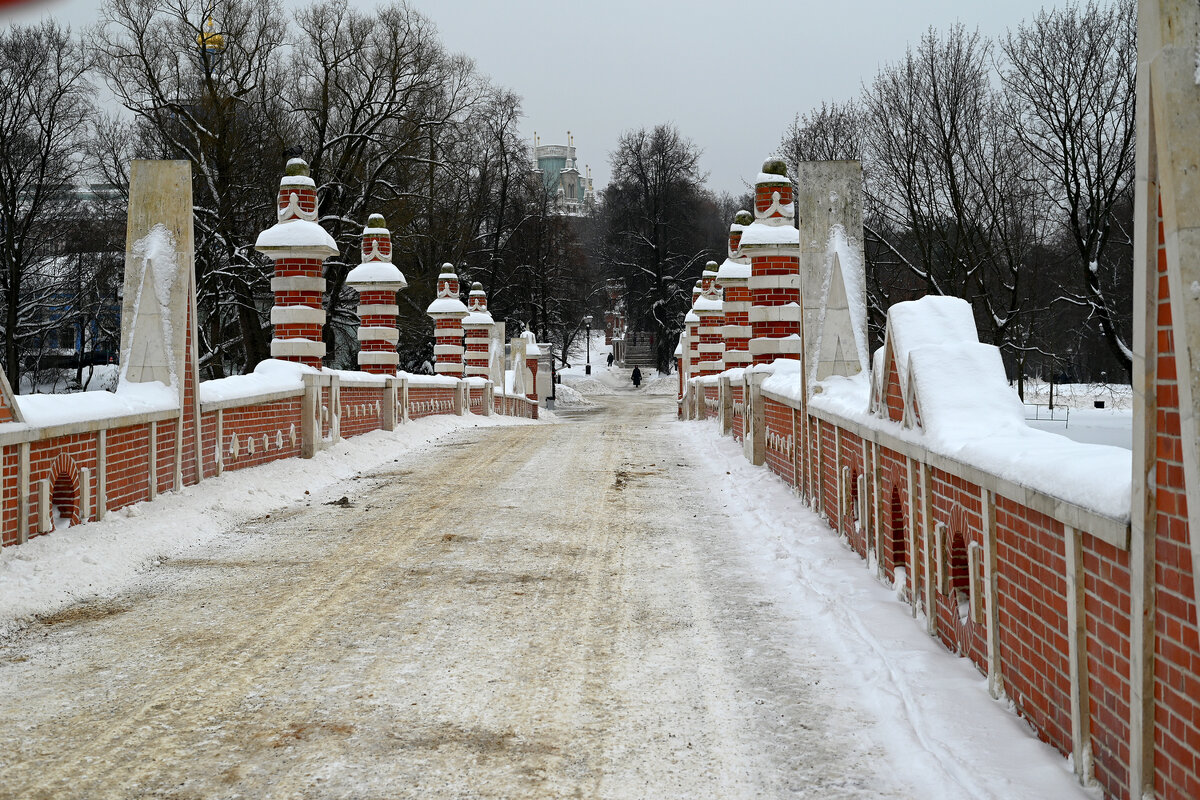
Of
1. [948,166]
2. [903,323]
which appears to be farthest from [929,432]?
[948,166]

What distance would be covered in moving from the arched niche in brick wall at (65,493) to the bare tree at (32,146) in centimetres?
2108

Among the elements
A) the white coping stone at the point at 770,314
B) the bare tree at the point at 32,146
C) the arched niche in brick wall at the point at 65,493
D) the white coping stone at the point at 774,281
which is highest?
the bare tree at the point at 32,146

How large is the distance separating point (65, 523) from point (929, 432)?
242 inches

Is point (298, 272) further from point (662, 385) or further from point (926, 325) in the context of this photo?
point (662, 385)

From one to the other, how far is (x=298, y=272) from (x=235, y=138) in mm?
13629

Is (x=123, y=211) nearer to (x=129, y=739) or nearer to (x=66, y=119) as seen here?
(x=66, y=119)

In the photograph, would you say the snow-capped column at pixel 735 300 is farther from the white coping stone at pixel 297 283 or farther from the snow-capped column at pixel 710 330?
the white coping stone at pixel 297 283

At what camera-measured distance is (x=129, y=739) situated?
436cm

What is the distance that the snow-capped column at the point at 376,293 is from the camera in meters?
23.0

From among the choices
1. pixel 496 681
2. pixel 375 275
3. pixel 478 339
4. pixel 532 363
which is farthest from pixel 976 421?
pixel 532 363

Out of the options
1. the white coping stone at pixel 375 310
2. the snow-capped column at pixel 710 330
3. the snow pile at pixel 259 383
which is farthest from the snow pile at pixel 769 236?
the snow-capped column at pixel 710 330

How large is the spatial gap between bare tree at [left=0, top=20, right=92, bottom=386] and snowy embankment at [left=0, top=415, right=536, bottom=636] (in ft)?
57.6

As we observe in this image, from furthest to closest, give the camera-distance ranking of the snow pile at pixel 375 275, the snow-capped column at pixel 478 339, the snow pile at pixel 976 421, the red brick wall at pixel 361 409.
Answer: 1. the snow-capped column at pixel 478 339
2. the snow pile at pixel 375 275
3. the red brick wall at pixel 361 409
4. the snow pile at pixel 976 421

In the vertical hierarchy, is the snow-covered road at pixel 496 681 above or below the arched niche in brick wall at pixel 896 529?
below
